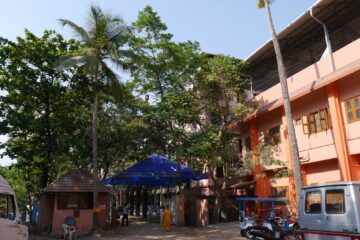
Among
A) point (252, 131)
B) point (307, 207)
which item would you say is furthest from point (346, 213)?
point (252, 131)

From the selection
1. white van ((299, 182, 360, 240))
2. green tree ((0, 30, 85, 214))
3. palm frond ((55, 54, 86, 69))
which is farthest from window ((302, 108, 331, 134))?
green tree ((0, 30, 85, 214))

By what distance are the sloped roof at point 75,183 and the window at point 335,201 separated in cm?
1492

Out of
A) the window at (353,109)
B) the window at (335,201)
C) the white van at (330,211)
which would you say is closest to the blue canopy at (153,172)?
the window at (353,109)

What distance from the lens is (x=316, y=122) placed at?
18984 millimetres

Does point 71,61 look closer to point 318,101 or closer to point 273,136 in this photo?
point 273,136

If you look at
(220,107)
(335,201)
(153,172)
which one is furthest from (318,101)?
(335,201)

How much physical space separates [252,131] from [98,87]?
11025 millimetres

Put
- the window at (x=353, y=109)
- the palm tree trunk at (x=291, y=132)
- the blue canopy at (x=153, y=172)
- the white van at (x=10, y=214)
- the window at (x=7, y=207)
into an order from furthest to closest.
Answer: the blue canopy at (x=153, y=172)
the window at (x=353, y=109)
the palm tree trunk at (x=291, y=132)
the window at (x=7, y=207)
the white van at (x=10, y=214)

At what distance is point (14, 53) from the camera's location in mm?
21984

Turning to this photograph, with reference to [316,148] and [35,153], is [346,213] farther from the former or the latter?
[35,153]

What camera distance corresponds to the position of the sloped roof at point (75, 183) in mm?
19297

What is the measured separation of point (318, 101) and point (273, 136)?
4490mm

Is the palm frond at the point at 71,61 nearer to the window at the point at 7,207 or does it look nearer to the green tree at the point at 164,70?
the green tree at the point at 164,70

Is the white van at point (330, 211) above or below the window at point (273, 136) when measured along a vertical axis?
below
